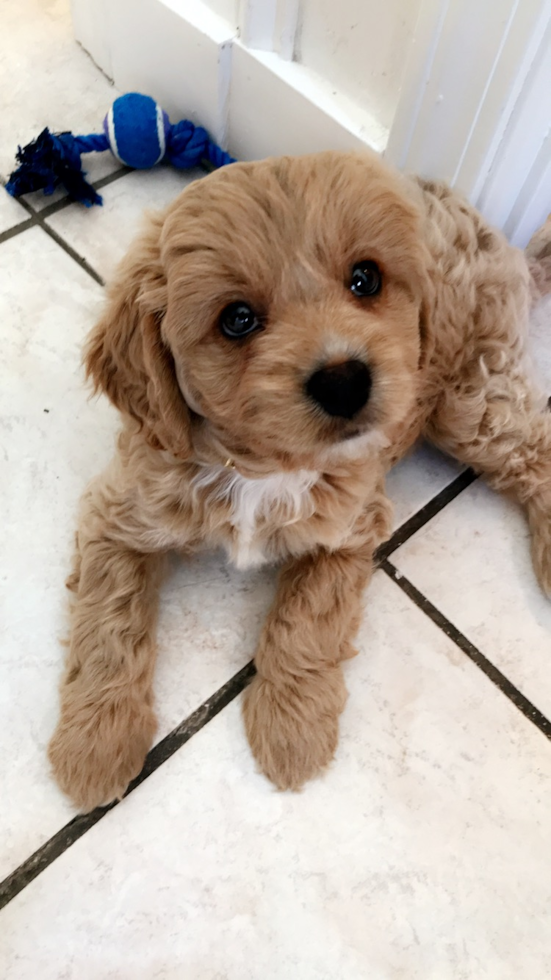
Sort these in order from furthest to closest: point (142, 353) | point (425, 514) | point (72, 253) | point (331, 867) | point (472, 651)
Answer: point (72, 253) < point (425, 514) < point (472, 651) < point (331, 867) < point (142, 353)

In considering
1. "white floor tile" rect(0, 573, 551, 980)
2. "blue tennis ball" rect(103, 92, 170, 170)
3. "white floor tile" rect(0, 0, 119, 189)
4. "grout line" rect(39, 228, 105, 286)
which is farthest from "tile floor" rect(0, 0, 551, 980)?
"white floor tile" rect(0, 0, 119, 189)

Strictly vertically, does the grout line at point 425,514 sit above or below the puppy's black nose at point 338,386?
below

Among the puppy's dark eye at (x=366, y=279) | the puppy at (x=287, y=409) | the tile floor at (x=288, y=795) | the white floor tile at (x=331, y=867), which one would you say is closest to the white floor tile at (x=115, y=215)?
the tile floor at (x=288, y=795)

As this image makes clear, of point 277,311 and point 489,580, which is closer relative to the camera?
point 277,311

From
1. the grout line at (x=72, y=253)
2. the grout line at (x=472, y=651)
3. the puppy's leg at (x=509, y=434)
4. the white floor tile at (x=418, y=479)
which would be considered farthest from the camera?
the grout line at (x=72, y=253)

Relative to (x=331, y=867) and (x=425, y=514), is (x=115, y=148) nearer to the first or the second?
(x=425, y=514)

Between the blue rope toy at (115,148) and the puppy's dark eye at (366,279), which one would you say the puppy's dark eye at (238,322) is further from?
the blue rope toy at (115,148)

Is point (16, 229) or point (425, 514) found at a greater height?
point (16, 229)

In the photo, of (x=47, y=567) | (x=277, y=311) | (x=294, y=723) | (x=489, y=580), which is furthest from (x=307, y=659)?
(x=277, y=311)
